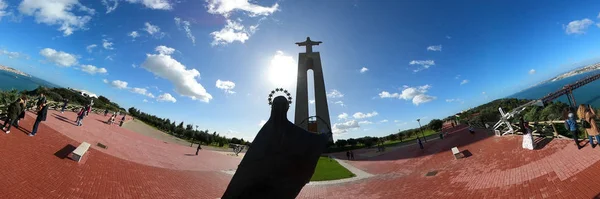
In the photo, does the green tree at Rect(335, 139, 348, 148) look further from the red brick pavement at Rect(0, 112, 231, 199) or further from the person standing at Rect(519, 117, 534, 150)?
the person standing at Rect(519, 117, 534, 150)

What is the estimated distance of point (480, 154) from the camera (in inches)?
573

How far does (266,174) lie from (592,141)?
36.7 feet

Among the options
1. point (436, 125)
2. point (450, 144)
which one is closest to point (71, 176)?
point (450, 144)

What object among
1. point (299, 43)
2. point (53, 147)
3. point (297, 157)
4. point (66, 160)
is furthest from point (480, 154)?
point (299, 43)

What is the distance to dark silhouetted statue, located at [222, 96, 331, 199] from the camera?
8.36 feet

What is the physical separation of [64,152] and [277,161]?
1349cm

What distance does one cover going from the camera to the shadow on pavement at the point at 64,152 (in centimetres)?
1064

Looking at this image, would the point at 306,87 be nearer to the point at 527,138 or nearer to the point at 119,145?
the point at 119,145

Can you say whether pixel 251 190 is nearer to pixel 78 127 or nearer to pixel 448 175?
pixel 448 175

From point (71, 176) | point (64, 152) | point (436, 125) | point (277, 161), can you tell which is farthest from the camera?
point (436, 125)

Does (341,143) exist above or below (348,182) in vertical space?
below

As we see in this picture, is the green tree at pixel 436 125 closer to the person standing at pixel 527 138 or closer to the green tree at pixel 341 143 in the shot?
the green tree at pixel 341 143

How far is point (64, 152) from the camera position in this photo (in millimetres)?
11109

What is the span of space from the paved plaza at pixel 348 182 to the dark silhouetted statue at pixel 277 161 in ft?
26.0
